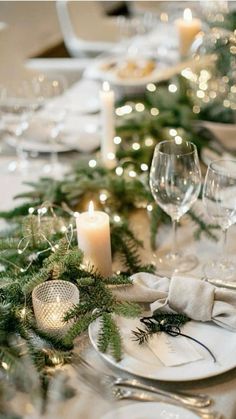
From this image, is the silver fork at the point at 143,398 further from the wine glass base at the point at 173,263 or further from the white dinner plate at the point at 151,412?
the wine glass base at the point at 173,263

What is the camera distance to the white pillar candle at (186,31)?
2.11 m

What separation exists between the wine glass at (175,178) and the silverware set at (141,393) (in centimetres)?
32

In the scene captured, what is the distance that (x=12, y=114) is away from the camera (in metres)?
1.48

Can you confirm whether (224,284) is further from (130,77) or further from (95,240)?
(130,77)

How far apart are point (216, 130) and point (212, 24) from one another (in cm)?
40

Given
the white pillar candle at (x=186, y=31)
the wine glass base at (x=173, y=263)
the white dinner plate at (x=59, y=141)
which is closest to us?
the wine glass base at (x=173, y=263)

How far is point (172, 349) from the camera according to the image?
0.79 metres

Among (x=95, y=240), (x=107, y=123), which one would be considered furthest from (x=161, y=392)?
(x=107, y=123)

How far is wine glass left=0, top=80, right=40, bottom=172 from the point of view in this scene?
1.47 meters

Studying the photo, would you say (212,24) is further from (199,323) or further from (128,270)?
(199,323)

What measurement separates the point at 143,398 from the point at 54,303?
19 centimetres

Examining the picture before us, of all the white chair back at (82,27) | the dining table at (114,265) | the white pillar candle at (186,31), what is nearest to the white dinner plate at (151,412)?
the dining table at (114,265)

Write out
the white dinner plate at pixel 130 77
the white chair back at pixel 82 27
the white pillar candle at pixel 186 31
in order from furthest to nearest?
the white chair back at pixel 82 27 < the white pillar candle at pixel 186 31 < the white dinner plate at pixel 130 77

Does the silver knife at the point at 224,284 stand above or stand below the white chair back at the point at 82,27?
above
